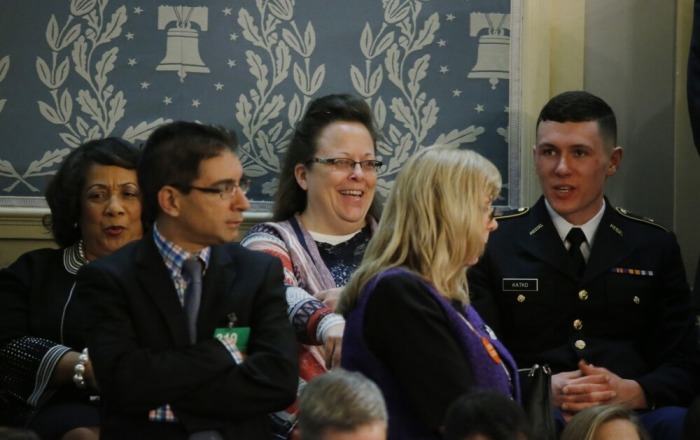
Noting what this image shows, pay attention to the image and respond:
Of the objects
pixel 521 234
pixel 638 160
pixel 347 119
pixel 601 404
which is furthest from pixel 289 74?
pixel 601 404

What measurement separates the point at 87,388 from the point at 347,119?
1.13 meters

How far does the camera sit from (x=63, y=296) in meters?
3.44

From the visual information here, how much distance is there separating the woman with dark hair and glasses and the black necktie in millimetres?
602

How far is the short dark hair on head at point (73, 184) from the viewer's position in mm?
3570

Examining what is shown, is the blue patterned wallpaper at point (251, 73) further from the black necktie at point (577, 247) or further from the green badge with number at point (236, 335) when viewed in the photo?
the green badge with number at point (236, 335)

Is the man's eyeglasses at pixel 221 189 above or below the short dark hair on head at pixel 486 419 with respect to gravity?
above

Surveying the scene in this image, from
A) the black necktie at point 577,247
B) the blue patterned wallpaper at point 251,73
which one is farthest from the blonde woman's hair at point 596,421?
the blue patterned wallpaper at point 251,73

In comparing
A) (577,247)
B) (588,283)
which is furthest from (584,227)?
(588,283)

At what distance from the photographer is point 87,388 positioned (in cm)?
325

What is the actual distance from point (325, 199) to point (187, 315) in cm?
110

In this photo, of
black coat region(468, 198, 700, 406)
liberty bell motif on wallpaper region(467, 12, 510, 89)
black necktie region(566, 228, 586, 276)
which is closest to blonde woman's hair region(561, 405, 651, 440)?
black coat region(468, 198, 700, 406)

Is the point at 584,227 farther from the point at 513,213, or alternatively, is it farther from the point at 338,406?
the point at 338,406

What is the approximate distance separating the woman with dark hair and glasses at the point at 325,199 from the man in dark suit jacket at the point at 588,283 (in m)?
0.40

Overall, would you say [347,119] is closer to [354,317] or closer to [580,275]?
[580,275]
